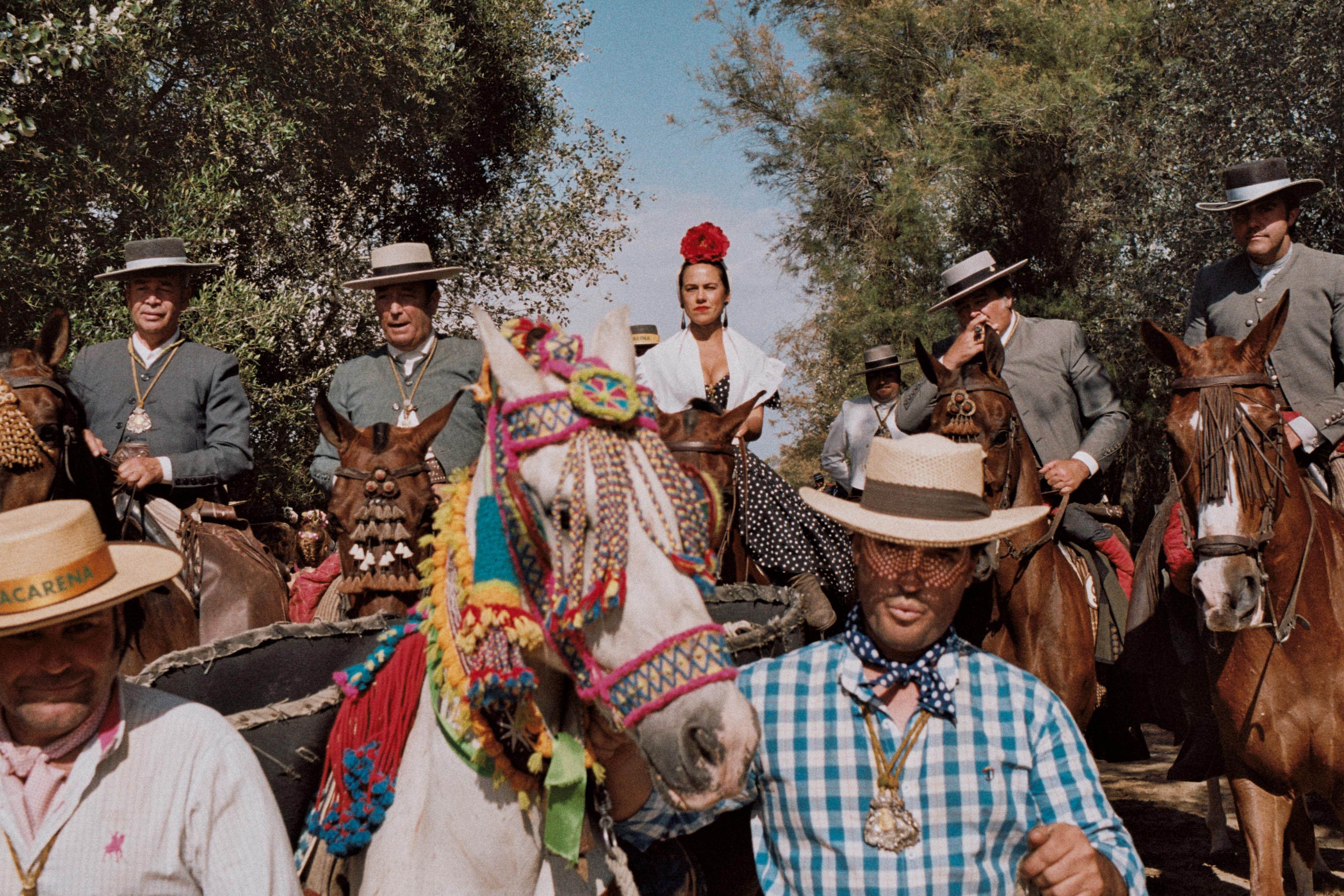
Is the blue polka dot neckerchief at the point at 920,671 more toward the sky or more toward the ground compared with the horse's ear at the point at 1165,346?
more toward the ground

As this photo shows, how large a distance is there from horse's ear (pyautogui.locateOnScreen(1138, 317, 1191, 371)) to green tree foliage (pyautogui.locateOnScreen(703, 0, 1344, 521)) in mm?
10380

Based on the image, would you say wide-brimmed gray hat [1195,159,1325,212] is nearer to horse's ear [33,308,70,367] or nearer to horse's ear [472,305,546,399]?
horse's ear [472,305,546,399]

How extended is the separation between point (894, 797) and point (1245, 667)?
3.00 metres

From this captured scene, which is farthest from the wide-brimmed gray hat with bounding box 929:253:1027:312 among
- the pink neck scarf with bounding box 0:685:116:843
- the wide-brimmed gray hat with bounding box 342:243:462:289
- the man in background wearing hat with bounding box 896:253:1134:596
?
the pink neck scarf with bounding box 0:685:116:843

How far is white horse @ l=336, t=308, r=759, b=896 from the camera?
2.03 metres

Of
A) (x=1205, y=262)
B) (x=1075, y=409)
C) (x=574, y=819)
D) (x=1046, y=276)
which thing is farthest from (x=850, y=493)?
(x=1046, y=276)

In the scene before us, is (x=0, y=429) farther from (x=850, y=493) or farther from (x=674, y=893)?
(x=850, y=493)

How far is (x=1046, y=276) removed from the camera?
70.4ft

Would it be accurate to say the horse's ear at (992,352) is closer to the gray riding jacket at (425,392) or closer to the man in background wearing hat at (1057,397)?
the man in background wearing hat at (1057,397)

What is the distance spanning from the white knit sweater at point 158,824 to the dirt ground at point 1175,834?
18.6ft

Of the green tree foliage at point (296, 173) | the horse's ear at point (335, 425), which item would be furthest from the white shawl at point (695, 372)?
the green tree foliage at point (296, 173)

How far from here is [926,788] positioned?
2506 millimetres

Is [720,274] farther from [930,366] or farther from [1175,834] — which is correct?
[1175,834]

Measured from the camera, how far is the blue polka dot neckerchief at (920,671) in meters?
2.54
